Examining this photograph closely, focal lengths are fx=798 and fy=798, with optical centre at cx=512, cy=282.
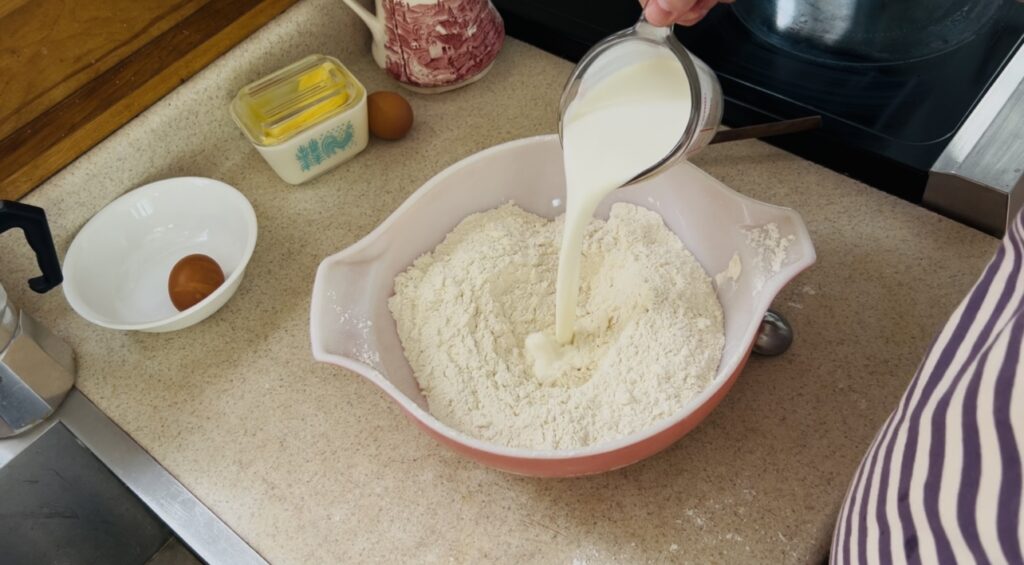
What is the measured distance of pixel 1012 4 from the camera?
0.95m

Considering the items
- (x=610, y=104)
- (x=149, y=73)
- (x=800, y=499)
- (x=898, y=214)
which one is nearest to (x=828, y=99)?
(x=898, y=214)

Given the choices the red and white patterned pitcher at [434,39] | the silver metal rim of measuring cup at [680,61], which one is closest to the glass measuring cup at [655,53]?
the silver metal rim of measuring cup at [680,61]

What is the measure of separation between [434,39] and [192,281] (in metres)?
0.42

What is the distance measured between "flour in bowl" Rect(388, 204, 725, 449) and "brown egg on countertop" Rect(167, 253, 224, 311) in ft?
0.73

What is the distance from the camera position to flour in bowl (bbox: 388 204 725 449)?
2.41 ft

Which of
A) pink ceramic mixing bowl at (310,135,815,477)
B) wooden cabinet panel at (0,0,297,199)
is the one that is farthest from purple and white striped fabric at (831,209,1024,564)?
wooden cabinet panel at (0,0,297,199)

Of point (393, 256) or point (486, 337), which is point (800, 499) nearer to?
point (486, 337)

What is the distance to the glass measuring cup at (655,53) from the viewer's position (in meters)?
0.72

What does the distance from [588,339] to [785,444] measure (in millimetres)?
216

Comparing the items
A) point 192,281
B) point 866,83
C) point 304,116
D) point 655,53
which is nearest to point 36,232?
point 192,281

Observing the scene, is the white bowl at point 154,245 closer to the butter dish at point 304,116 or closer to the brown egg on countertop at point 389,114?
the butter dish at point 304,116

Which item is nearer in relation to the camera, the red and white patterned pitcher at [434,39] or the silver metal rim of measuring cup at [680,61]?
the silver metal rim of measuring cup at [680,61]

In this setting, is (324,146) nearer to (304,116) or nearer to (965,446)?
(304,116)

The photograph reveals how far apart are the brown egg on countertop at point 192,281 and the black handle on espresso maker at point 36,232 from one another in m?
0.12
